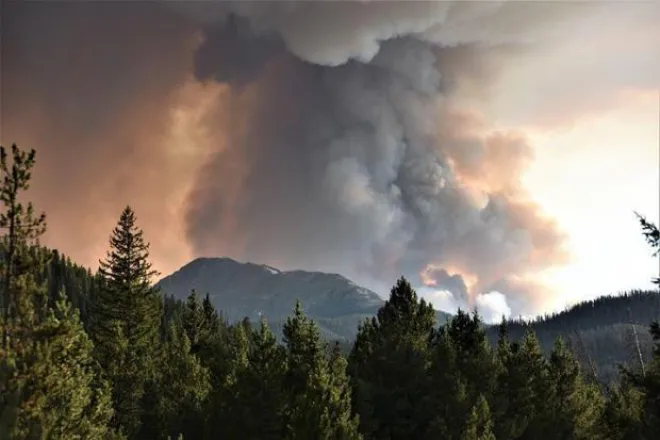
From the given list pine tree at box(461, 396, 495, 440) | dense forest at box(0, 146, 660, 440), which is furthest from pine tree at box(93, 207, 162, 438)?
pine tree at box(461, 396, 495, 440)

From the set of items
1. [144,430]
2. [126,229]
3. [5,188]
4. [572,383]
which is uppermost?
[126,229]

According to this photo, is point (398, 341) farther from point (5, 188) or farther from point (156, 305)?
point (5, 188)

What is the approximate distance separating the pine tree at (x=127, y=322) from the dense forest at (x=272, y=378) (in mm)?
114

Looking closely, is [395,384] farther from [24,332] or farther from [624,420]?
[24,332]

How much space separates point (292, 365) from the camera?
40312 mm

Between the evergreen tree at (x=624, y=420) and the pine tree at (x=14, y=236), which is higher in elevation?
the pine tree at (x=14, y=236)

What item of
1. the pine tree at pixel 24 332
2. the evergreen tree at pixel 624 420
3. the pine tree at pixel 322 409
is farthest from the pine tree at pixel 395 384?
the pine tree at pixel 24 332

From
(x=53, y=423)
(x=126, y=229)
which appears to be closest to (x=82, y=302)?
(x=126, y=229)

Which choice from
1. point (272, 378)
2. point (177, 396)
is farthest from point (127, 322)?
point (272, 378)

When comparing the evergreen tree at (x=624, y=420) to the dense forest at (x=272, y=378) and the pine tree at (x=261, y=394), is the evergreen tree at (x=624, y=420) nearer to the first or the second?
the dense forest at (x=272, y=378)

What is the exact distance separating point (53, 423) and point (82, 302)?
538 feet

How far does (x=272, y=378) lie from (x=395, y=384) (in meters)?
9.97

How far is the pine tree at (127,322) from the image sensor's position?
4703cm

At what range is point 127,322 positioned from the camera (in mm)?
50156
